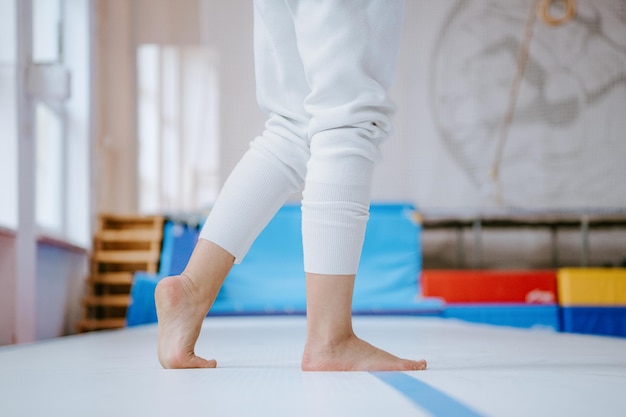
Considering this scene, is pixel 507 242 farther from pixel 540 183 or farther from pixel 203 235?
pixel 203 235

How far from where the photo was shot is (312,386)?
722mm

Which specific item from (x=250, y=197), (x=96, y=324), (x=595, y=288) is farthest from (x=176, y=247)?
(x=250, y=197)

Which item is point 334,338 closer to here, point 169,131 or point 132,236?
point 132,236

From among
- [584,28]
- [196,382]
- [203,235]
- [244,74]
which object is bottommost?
[196,382]

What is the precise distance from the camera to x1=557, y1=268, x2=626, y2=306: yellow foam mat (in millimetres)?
3674

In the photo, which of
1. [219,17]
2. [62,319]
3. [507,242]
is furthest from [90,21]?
[507,242]

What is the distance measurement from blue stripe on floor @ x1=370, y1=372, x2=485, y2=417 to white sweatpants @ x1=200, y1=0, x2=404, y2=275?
0.60 feet

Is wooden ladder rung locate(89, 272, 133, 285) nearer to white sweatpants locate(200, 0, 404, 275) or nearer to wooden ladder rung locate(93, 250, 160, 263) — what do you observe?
wooden ladder rung locate(93, 250, 160, 263)

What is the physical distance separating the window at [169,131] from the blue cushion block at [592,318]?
233 centimetres

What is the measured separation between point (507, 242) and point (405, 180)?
73 centimetres

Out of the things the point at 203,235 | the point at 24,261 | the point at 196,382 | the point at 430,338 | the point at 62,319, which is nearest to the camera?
the point at 196,382

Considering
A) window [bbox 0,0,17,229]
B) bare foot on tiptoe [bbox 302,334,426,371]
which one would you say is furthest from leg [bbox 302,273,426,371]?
window [bbox 0,0,17,229]

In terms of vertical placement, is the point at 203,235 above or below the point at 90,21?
below

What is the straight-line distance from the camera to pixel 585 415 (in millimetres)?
549
